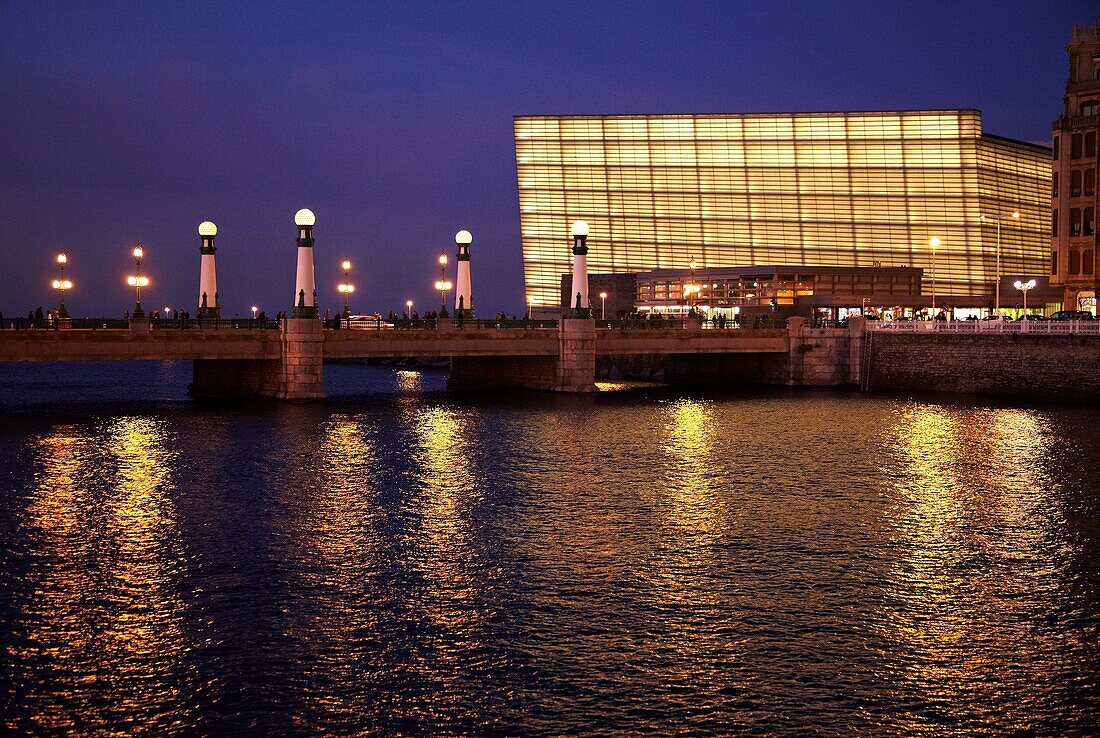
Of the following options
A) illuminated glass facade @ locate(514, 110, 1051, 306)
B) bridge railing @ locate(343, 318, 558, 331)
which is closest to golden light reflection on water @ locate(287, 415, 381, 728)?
bridge railing @ locate(343, 318, 558, 331)

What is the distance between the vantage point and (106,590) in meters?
26.3

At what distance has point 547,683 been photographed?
20.7m

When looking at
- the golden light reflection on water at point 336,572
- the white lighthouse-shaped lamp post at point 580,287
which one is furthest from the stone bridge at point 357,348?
the golden light reflection on water at point 336,572

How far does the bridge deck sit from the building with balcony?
34.6m

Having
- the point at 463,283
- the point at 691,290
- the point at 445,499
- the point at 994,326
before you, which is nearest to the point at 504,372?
the point at 463,283

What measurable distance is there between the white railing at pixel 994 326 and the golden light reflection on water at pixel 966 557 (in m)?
23.9

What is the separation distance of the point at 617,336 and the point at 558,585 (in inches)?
2358

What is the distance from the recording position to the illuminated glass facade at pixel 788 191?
140 meters

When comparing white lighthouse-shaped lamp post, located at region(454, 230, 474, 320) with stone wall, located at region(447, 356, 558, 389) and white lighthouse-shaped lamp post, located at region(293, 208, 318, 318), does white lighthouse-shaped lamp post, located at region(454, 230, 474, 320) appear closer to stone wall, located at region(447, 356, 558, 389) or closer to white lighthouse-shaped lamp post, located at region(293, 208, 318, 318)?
stone wall, located at region(447, 356, 558, 389)

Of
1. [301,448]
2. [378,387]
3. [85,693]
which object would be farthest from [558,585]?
[378,387]

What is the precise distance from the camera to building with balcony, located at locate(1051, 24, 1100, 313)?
351 feet

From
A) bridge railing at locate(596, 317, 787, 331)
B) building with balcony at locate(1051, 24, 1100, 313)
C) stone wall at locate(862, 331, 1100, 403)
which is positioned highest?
building with balcony at locate(1051, 24, 1100, 313)

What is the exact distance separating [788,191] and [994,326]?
65.0 meters

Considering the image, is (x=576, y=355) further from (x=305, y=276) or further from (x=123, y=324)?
(x=123, y=324)
